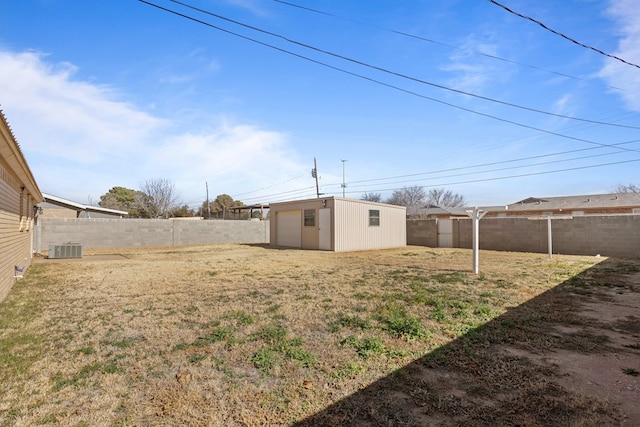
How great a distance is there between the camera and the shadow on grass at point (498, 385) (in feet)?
7.98

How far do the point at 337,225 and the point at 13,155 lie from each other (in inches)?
492

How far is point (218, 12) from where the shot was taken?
253 inches

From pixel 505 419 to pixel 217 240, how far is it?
22.3m

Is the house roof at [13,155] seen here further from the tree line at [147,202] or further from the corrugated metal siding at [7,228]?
the tree line at [147,202]

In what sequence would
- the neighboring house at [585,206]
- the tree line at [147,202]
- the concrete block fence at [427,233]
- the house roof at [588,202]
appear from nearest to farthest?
the concrete block fence at [427,233] < the neighboring house at [585,206] < the house roof at [588,202] < the tree line at [147,202]

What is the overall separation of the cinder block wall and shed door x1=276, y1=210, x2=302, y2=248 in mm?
4823

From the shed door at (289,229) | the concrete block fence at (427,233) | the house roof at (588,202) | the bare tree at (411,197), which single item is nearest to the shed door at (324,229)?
the shed door at (289,229)

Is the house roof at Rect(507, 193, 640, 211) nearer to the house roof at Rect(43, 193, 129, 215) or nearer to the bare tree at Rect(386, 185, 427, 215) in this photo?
the bare tree at Rect(386, 185, 427, 215)

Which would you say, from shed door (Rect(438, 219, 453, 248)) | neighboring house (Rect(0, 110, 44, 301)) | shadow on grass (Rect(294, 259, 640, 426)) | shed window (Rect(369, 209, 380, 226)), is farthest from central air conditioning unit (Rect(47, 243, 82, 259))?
shed door (Rect(438, 219, 453, 248))

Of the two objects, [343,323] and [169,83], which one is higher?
[169,83]

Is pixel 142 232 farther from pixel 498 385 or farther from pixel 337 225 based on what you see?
pixel 498 385

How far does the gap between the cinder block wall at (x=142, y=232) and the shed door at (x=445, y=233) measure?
12.2 meters

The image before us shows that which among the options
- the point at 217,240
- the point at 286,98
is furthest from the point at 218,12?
the point at 217,240

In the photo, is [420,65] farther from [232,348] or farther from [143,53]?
[232,348]
